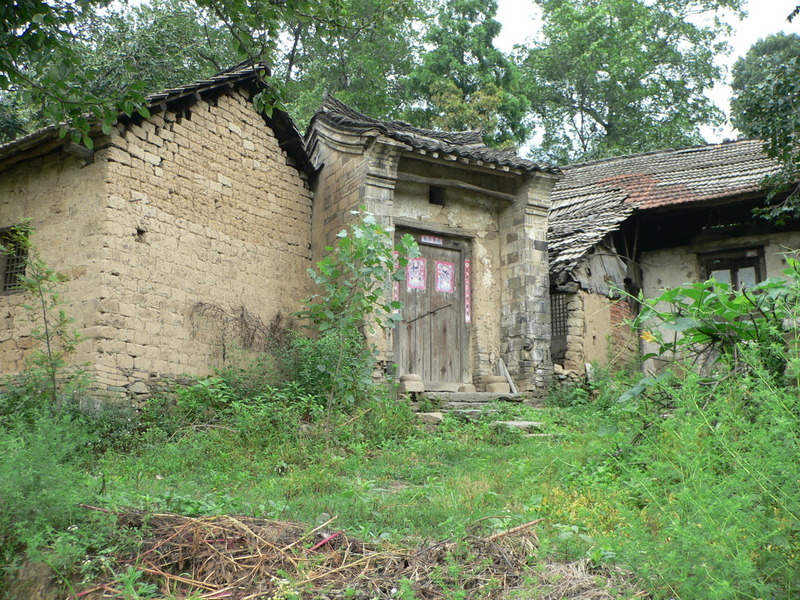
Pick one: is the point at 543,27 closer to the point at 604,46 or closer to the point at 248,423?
the point at 604,46

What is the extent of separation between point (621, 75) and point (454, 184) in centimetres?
1531

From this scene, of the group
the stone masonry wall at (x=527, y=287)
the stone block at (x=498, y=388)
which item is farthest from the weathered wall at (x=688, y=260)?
the stone block at (x=498, y=388)

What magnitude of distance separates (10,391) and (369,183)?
195 inches

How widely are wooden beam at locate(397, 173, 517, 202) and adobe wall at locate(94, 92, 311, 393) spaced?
5.24 feet

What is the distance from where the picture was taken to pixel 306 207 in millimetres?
11383

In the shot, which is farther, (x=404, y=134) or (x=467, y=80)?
(x=467, y=80)

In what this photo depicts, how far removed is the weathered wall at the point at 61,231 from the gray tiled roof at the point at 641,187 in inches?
277

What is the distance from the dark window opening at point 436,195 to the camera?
452 inches

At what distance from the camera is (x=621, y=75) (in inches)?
957

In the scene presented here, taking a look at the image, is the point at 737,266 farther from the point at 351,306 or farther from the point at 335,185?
the point at 351,306

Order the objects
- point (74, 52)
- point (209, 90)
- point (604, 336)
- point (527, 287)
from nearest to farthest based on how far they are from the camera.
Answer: point (74, 52)
point (209, 90)
point (527, 287)
point (604, 336)

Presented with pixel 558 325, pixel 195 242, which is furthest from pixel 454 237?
pixel 195 242

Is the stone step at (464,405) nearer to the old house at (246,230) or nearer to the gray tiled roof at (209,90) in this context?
the old house at (246,230)

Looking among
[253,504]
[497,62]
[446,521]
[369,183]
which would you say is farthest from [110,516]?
[497,62]
